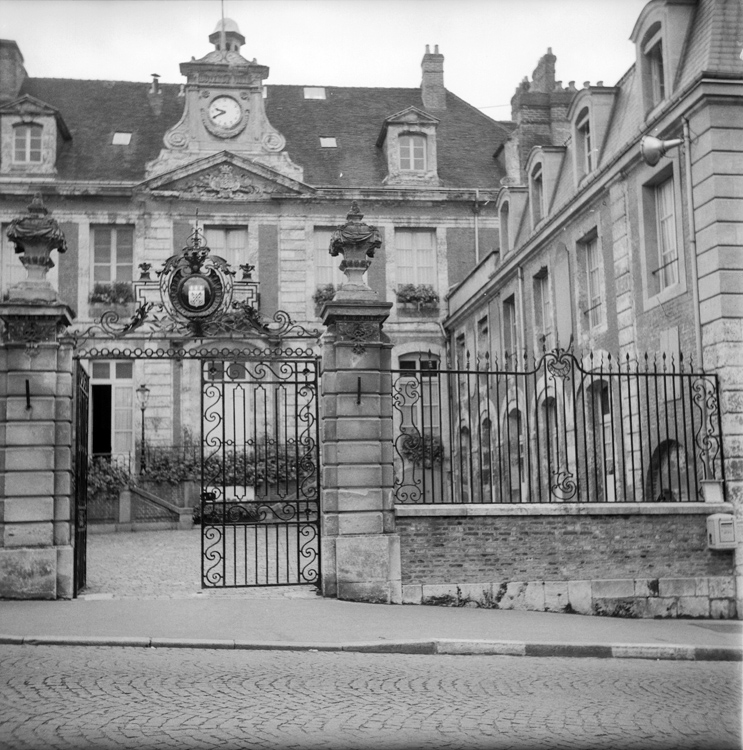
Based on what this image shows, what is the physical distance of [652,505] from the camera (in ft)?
38.7

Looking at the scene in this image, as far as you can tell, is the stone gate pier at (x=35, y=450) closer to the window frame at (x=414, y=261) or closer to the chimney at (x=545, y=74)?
the window frame at (x=414, y=261)

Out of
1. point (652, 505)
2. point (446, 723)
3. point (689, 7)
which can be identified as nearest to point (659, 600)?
point (652, 505)

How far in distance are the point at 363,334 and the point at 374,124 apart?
21781mm

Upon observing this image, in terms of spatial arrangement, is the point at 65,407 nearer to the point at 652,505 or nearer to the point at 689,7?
the point at 652,505

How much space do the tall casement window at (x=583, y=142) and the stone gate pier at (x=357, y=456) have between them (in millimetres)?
7880

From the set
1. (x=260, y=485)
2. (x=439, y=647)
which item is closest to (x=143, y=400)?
(x=260, y=485)

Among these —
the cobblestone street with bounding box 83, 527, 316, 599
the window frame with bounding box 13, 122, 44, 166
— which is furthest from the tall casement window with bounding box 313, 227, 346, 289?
the cobblestone street with bounding box 83, 527, 316, 599

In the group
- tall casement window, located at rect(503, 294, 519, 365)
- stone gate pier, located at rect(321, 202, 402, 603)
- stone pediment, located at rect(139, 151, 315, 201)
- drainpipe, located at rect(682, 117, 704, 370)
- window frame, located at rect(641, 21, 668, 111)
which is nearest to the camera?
stone gate pier, located at rect(321, 202, 402, 603)

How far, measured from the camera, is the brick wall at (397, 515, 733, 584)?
1122 cm

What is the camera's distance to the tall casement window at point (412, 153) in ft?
97.2

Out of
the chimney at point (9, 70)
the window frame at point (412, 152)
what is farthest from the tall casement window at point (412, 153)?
the chimney at point (9, 70)

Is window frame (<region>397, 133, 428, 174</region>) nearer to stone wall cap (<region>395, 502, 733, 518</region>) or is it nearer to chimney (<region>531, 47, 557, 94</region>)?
chimney (<region>531, 47, 557, 94</region>)

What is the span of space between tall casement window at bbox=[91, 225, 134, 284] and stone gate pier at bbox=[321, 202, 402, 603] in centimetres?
1762

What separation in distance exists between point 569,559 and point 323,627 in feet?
10.8
